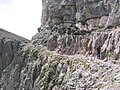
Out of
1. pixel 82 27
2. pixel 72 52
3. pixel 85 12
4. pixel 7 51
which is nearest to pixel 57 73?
pixel 72 52

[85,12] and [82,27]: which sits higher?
[85,12]

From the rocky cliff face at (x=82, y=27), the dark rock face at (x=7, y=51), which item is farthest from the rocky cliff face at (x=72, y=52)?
the dark rock face at (x=7, y=51)

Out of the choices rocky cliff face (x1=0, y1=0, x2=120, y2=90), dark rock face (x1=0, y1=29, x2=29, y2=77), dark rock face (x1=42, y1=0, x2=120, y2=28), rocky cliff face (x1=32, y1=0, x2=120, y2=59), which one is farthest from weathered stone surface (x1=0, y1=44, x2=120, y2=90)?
dark rock face (x1=0, y1=29, x2=29, y2=77)

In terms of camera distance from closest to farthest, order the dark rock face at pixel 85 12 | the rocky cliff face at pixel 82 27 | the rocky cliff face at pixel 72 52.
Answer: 1. the rocky cliff face at pixel 72 52
2. the rocky cliff face at pixel 82 27
3. the dark rock face at pixel 85 12

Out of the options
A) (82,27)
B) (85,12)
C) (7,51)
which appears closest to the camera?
(85,12)

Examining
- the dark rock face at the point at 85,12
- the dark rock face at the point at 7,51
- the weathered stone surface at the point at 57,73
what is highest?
the dark rock face at the point at 85,12

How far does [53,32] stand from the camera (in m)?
88.9

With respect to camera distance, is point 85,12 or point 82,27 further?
point 82,27

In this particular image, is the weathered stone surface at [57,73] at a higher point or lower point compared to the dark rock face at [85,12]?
lower

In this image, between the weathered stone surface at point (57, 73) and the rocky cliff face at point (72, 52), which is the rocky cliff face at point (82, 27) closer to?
the rocky cliff face at point (72, 52)

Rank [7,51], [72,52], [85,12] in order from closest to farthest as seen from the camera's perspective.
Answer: [72,52], [85,12], [7,51]

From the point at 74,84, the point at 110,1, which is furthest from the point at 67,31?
the point at 74,84

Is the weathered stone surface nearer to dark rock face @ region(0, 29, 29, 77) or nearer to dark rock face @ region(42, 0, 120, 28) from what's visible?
dark rock face @ region(42, 0, 120, 28)

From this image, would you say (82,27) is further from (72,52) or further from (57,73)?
(57,73)
